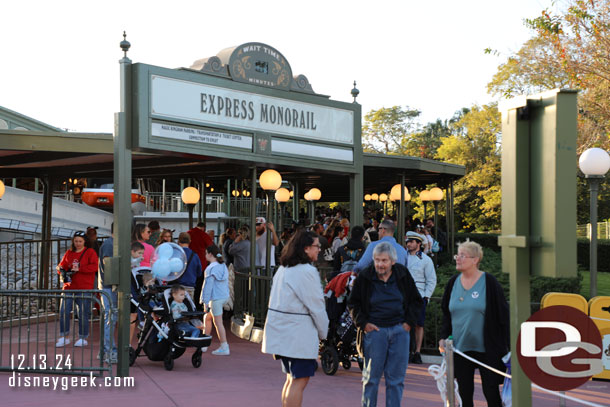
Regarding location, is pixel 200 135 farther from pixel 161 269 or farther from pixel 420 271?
pixel 420 271

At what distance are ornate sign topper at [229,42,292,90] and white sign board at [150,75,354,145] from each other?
246 millimetres

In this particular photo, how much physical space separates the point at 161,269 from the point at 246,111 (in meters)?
2.63

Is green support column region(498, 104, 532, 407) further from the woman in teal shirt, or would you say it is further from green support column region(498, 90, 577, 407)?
the woman in teal shirt

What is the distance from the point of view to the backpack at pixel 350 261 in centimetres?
859

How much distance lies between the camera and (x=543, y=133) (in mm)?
2467

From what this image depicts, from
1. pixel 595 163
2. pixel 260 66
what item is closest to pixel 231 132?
pixel 260 66

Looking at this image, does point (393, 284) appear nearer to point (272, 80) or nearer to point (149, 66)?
point (149, 66)

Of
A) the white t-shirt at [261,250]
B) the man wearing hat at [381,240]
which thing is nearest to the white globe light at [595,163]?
the man wearing hat at [381,240]

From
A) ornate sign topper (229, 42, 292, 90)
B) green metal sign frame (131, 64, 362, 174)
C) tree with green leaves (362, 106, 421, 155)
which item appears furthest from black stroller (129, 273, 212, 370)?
tree with green leaves (362, 106, 421, 155)

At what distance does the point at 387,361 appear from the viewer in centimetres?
586

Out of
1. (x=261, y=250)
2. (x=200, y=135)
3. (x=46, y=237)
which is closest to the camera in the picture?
(x=200, y=135)

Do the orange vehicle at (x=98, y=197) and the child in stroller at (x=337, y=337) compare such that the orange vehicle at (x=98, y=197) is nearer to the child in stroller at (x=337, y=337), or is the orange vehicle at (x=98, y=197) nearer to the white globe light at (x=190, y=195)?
the white globe light at (x=190, y=195)

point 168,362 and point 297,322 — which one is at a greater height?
point 297,322

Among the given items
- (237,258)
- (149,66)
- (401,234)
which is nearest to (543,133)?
(149,66)
